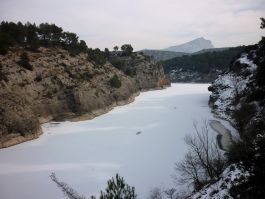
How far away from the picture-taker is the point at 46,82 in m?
61.1

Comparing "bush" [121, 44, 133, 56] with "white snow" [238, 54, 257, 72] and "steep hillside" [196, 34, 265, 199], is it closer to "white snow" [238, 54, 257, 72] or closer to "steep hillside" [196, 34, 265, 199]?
"white snow" [238, 54, 257, 72]

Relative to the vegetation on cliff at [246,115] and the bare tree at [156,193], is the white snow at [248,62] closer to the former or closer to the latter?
the vegetation on cliff at [246,115]

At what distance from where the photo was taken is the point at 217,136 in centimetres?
4222

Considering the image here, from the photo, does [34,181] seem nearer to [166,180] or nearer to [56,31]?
[166,180]

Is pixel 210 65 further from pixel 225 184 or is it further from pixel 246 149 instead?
pixel 225 184

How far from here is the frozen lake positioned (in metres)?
28.5

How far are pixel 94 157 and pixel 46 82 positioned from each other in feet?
99.2

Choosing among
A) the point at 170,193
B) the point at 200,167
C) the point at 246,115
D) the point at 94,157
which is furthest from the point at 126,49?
the point at 170,193

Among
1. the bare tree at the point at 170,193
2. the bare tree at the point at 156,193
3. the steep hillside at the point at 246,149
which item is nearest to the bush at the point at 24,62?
Answer: the steep hillside at the point at 246,149

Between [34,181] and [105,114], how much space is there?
126 ft

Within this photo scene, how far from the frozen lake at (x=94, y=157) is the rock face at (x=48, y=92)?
3109 mm

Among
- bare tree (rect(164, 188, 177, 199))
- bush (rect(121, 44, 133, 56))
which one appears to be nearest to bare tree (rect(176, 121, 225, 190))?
bare tree (rect(164, 188, 177, 199))

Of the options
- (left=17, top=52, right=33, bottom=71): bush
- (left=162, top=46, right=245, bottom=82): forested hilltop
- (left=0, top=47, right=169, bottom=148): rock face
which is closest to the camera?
(left=0, top=47, right=169, bottom=148): rock face

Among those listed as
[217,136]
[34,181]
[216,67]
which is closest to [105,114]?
[217,136]
